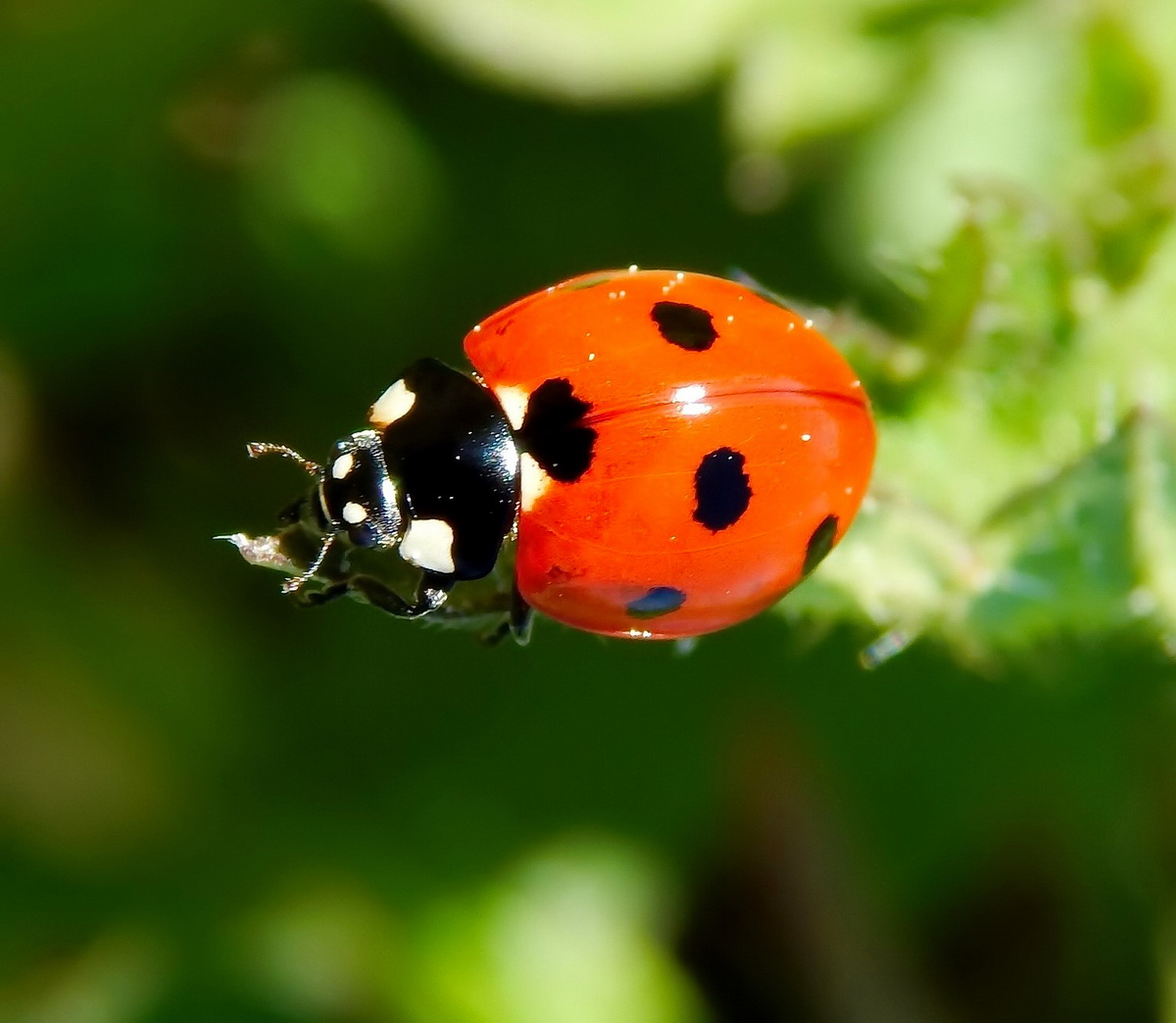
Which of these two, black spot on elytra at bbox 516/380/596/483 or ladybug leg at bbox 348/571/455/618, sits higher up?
black spot on elytra at bbox 516/380/596/483

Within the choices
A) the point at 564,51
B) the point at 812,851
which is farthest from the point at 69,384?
the point at 812,851

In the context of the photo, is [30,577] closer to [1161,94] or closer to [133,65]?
[133,65]

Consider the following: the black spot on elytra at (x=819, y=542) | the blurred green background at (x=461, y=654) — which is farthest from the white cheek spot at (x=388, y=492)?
the blurred green background at (x=461, y=654)

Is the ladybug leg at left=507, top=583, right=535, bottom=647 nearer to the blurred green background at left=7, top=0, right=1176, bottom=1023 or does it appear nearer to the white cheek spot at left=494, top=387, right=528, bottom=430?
the white cheek spot at left=494, top=387, right=528, bottom=430

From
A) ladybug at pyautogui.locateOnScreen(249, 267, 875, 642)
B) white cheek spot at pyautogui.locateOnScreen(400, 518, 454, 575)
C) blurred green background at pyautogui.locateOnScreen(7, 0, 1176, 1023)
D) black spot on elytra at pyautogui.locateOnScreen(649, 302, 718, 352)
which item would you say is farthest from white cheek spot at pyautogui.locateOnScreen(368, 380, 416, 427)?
blurred green background at pyautogui.locateOnScreen(7, 0, 1176, 1023)

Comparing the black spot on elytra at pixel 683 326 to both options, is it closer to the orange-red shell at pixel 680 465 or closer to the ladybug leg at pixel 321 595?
the orange-red shell at pixel 680 465

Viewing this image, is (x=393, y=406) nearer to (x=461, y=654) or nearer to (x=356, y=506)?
(x=356, y=506)
